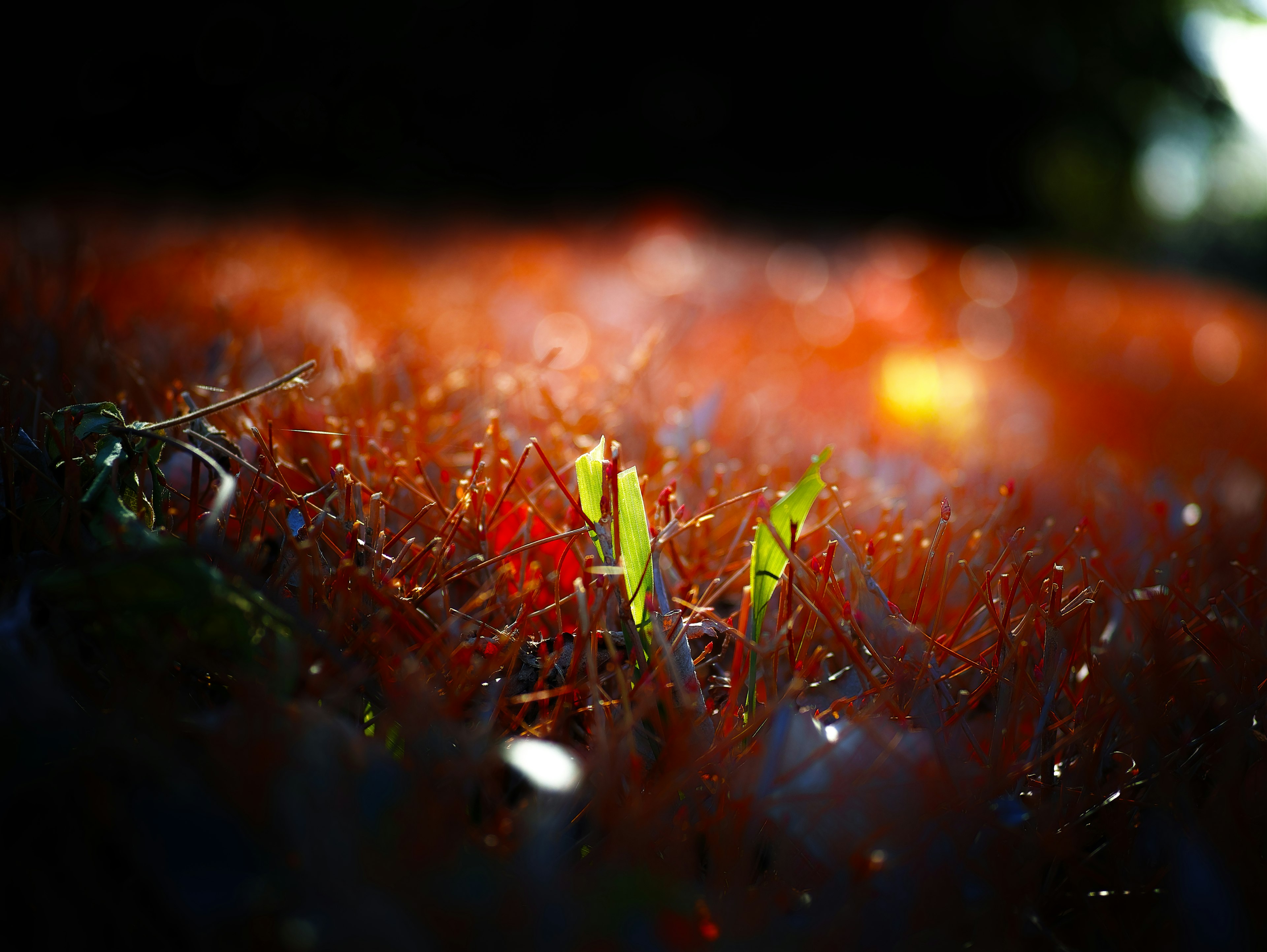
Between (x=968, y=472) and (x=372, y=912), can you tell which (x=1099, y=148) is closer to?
(x=968, y=472)

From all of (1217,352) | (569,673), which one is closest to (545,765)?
(569,673)

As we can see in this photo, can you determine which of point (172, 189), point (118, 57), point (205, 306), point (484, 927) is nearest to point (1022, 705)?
point (484, 927)

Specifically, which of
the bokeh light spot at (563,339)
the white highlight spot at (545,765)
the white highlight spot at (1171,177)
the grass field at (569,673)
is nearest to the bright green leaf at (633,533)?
the grass field at (569,673)

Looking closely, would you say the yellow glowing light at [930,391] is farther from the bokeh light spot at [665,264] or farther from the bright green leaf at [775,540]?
the bright green leaf at [775,540]

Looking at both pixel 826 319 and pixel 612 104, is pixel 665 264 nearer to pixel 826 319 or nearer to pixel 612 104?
pixel 826 319

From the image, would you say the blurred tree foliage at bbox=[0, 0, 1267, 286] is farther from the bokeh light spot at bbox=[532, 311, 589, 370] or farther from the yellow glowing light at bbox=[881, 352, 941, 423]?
the yellow glowing light at bbox=[881, 352, 941, 423]
